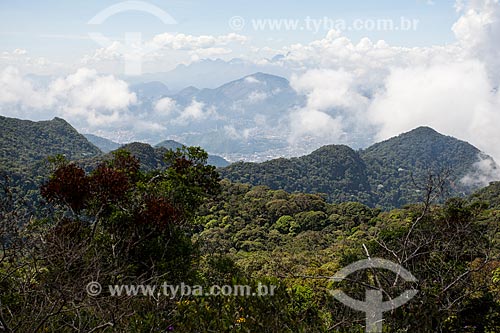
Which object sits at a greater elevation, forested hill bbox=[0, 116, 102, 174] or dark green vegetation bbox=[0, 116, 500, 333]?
forested hill bbox=[0, 116, 102, 174]

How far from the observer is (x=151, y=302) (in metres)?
4.55

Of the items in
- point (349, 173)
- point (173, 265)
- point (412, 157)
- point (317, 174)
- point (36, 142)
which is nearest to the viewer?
point (173, 265)

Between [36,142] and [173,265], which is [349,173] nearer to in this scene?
[36,142]

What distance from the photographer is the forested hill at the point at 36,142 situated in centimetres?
5019

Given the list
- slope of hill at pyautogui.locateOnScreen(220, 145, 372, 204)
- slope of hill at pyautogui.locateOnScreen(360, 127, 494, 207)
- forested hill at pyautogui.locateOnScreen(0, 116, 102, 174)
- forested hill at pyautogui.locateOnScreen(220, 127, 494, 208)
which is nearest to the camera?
forested hill at pyautogui.locateOnScreen(0, 116, 102, 174)

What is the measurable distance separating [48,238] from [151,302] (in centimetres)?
207

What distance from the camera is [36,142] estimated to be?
2354 inches

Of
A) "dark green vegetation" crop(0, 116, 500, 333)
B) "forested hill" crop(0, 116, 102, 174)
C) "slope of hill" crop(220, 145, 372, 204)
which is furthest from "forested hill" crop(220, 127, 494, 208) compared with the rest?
"dark green vegetation" crop(0, 116, 500, 333)

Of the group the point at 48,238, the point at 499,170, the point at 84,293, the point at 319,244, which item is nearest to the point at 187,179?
the point at 48,238

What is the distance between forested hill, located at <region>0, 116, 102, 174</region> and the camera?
50.2m

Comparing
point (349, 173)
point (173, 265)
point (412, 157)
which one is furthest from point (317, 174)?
point (173, 265)

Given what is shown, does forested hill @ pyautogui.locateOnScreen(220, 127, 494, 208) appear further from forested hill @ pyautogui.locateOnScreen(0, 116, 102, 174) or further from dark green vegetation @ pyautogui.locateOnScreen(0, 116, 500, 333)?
dark green vegetation @ pyautogui.locateOnScreen(0, 116, 500, 333)

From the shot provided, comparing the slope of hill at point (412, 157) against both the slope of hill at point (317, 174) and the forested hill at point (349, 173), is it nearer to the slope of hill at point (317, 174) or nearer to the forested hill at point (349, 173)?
the forested hill at point (349, 173)

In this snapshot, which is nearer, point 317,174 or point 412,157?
point 317,174
